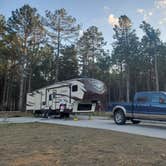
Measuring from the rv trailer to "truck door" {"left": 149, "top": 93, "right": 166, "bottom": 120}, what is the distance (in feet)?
23.5

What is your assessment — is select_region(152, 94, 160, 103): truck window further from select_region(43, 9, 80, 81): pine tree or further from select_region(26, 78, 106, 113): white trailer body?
select_region(43, 9, 80, 81): pine tree

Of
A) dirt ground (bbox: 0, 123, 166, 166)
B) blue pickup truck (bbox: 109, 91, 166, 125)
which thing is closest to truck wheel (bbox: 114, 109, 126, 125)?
blue pickup truck (bbox: 109, 91, 166, 125)

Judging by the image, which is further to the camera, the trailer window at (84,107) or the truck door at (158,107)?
the trailer window at (84,107)

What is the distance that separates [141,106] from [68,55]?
110 feet

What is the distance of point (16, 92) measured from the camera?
54.0 meters

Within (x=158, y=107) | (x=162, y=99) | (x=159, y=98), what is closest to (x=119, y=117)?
(x=158, y=107)

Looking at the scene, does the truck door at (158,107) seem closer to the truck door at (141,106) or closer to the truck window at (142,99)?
the truck door at (141,106)

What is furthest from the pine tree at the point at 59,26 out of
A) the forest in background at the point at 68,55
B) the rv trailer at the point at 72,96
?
the rv trailer at the point at 72,96

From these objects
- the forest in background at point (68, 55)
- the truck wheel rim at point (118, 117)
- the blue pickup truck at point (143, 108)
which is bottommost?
the truck wheel rim at point (118, 117)

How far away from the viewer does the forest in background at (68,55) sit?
3588 centimetres

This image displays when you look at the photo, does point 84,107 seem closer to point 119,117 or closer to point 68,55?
point 119,117

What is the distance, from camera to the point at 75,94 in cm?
2003

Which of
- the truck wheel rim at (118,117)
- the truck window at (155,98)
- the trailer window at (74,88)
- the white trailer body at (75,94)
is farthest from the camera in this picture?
the trailer window at (74,88)

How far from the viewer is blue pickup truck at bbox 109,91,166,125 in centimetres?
1268
